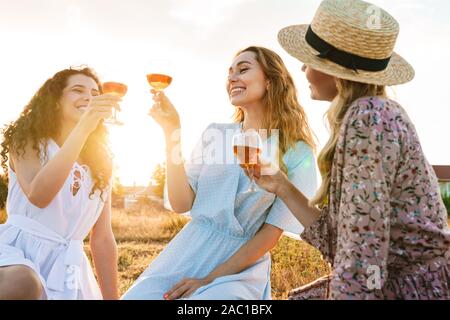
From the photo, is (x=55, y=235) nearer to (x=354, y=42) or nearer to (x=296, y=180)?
(x=296, y=180)

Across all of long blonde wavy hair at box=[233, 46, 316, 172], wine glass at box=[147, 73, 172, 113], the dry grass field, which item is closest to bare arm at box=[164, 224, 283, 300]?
long blonde wavy hair at box=[233, 46, 316, 172]

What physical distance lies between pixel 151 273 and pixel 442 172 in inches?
1596

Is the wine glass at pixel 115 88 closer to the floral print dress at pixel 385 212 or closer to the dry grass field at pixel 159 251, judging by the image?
the floral print dress at pixel 385 212

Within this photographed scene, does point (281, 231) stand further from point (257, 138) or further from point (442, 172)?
point (442, 172)

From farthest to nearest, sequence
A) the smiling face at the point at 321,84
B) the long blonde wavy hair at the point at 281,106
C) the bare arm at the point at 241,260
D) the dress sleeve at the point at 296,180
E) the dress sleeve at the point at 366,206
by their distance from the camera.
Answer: the long blonde wavy hair at the point at 281,106
the dress sleeve at the point at 296,180
the bare arm at the point at 241,260
the smiling face at the point at 321,84
the dress sleeve at the point at 366,206

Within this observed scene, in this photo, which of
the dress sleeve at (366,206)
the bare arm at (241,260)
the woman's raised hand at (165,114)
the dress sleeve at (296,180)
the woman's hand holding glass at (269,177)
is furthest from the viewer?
the woman's raised hand at (165,114)

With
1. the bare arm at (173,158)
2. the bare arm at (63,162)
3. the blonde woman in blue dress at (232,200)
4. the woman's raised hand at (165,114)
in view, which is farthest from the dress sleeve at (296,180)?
the bare arm at (63,162)

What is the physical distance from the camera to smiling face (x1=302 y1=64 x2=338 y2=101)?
327cm

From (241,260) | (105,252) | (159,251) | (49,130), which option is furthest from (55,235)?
(159,251)

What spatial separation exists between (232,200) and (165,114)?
83 cm

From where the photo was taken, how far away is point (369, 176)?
2678mm

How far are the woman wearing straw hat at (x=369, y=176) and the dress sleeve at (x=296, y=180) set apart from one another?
77 cm

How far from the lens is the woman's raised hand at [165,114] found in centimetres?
423

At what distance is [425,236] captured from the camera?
283cm
